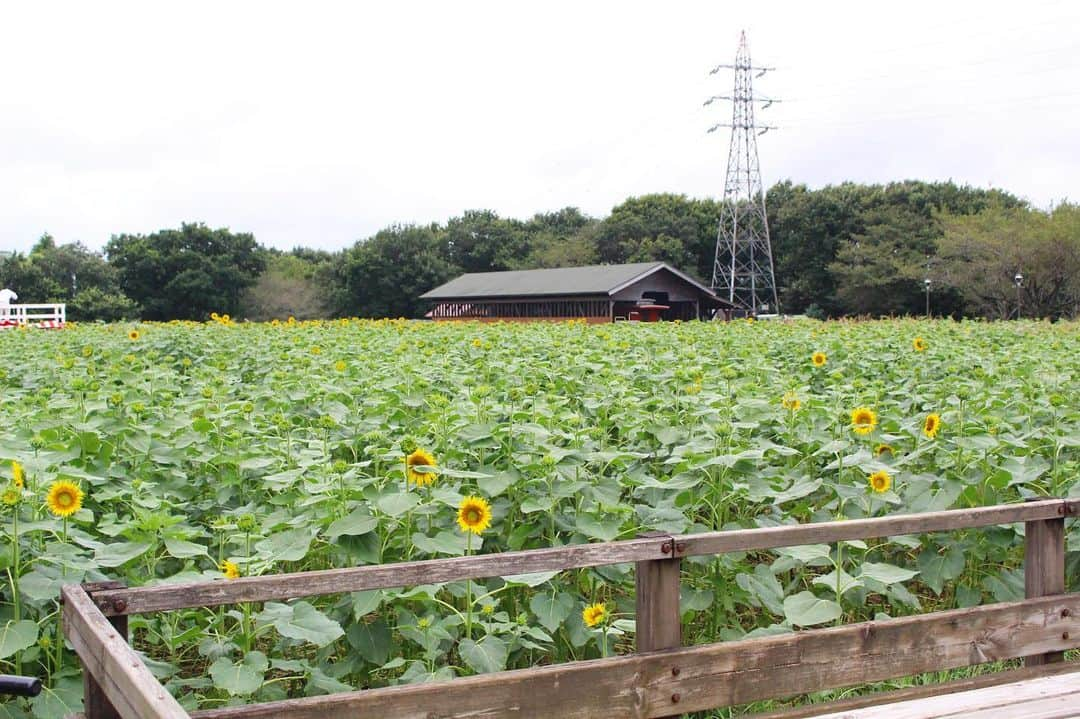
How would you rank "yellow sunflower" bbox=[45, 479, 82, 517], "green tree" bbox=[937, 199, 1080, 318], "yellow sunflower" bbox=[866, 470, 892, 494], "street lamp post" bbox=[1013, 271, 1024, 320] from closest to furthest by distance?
"yellow sunflower" bbox=[45, 479, 82, 517] < "yellow sunflower" bbox=[866, 470, 892, 494] < "green tree" bbox=[937, 199, 1080, 318] < "street lamp post" bbox=[1013, 271, 1024, 320]

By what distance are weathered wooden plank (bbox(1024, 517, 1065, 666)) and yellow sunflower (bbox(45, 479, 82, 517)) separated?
9.83 feet

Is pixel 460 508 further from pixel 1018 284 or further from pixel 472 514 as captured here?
pixel 1018 284

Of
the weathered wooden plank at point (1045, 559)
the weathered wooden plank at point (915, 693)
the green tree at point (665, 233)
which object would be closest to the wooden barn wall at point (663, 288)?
the green tree at point (665, 233)

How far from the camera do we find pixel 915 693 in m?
3.11

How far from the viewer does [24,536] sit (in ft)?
9.86

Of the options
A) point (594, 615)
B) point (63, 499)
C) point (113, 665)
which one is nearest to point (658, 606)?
point (594, 615)

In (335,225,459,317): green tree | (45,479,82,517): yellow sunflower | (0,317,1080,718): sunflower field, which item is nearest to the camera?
(45,479,82,517): yellow sunflower

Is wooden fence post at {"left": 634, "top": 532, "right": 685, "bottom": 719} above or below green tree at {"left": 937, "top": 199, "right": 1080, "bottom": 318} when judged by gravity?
below

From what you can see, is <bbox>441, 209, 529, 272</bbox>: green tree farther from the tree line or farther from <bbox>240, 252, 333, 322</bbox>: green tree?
<bbox>240, 252, 333, 322</bbox>: green tree

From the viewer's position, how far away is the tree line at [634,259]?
143 ft

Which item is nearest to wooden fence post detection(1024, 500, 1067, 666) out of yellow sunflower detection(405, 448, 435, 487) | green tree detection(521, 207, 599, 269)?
yellow sunflower detection(405, 448, 435, 487)

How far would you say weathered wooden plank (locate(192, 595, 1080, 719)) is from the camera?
8.29ft

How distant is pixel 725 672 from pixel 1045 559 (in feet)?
4.21

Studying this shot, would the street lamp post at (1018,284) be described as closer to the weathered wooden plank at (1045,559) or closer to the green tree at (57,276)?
the weathered wooden plank at (1045,559)
